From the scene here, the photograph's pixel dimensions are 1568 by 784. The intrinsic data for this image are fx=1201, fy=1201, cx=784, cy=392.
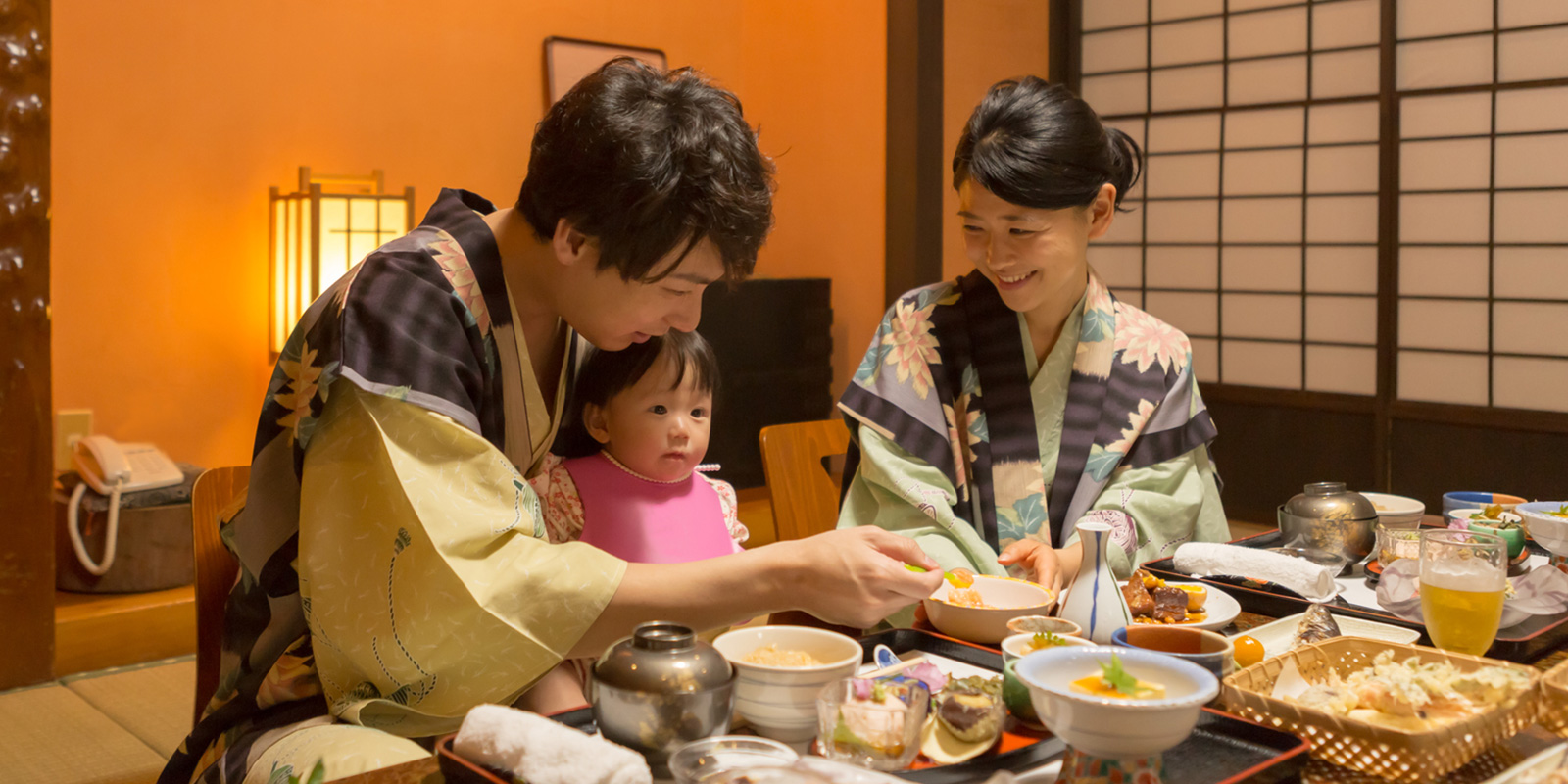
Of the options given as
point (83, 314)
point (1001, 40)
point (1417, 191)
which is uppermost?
point (1001, 40)

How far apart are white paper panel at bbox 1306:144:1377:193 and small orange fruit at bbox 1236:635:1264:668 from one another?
13.5ft

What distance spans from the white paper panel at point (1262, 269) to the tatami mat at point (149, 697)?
14.3ft

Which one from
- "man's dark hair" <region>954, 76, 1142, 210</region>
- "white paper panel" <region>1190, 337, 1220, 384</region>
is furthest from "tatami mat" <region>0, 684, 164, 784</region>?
"white paper panel" <region>1190, 337, 1220, 384</region>

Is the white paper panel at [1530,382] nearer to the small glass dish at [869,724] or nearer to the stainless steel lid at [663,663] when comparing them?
the small glass dish at [869,724]

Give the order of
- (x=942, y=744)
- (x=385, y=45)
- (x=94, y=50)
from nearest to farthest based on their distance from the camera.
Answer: (x=942, y=744) → (x=94, y=50) → (x=385, y=45)

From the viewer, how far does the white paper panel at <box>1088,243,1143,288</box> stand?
5.64 meters

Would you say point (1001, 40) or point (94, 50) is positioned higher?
point (1001, 40)

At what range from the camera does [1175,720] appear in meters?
0.91

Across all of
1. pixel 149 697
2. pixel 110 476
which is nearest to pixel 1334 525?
pixel 149 697

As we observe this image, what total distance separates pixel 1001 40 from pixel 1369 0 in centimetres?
149

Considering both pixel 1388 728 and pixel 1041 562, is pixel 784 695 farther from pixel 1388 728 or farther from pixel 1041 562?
pixel 1041 562

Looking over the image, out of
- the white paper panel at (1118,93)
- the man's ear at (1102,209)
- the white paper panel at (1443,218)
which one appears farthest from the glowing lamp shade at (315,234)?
the white paper panel at (1443,218)

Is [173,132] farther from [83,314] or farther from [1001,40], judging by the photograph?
[1001,40]

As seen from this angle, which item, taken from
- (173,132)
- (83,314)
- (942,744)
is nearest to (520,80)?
(173,132)
